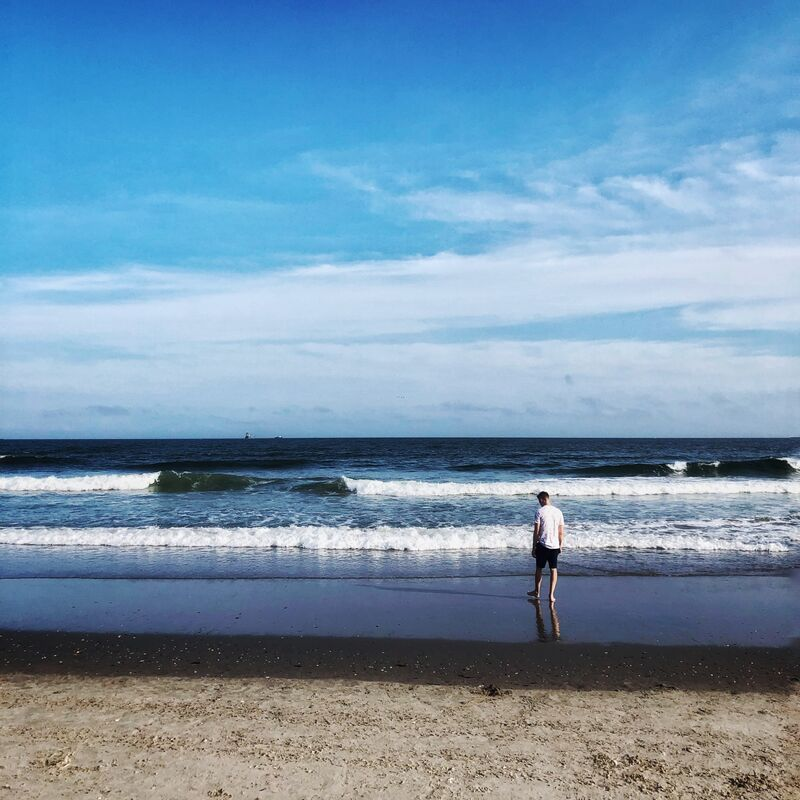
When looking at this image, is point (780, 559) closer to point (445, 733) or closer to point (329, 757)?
point (445, 733)

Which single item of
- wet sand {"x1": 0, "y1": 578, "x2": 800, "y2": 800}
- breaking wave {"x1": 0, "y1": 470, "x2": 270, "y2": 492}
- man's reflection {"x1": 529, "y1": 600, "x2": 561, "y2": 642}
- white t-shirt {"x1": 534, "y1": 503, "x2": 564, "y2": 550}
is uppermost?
A: white t-shirt {"x1": 534, "y1": 503, "x2": 564, "y2": 550}

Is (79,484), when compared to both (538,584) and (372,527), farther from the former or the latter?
(538,584)

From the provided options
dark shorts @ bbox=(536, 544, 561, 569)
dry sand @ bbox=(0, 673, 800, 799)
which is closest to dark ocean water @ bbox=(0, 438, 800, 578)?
dark shorts @ bbox=(536, 544, 561, 569)

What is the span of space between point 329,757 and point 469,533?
10.1 meters

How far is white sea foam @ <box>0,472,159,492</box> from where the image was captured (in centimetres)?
2770

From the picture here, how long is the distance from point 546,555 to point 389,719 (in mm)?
5148

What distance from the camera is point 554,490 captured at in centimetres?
2559

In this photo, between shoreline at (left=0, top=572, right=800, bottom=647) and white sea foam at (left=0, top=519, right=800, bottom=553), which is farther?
white sea foam at (left=0, top=519, right=800, bottom=553)

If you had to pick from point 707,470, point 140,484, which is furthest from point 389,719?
point 707,470

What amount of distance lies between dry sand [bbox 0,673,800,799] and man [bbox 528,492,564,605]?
11.9 feet

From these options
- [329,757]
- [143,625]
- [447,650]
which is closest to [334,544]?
[143,625]

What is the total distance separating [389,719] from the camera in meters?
5.75

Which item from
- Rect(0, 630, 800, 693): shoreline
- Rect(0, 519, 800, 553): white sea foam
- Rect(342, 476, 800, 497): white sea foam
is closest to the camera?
Rect(0, 630, 800, 693): shoreline

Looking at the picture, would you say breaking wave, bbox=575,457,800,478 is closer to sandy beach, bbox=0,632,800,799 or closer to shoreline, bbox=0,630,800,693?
shoreline, bbox=0,630,800,693
